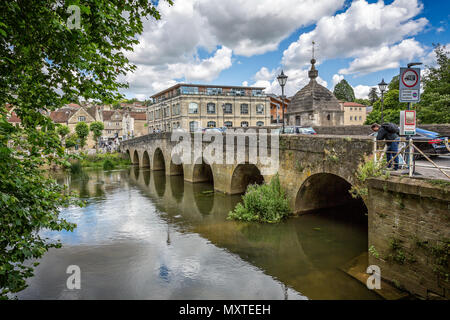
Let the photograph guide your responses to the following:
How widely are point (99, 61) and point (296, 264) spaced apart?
8.04 metres

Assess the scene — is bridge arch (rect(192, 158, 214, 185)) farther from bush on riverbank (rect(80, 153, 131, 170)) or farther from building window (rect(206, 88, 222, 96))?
building window (rect(206, 88, 222, 96))

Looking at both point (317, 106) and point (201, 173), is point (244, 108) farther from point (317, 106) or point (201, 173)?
point (317, 106)

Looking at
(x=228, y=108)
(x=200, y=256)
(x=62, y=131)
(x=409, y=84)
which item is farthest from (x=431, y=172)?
(x=228, y=108)

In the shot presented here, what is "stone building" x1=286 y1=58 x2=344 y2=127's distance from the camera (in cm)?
1897

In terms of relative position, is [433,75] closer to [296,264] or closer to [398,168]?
[398,168]

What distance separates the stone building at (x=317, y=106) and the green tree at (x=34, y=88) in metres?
14.8

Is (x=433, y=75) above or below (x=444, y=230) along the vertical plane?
above

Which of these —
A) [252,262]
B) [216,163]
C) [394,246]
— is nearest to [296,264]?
[252,262]

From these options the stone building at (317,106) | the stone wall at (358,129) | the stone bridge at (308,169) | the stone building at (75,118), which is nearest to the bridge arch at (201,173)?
the stone bridge at (308,169)

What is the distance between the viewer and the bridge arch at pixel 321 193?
12.6 meters

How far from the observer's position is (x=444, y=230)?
6.16 metres

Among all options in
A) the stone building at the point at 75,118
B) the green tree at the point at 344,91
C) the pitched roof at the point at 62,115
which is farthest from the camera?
the green tree at the point at 344,91

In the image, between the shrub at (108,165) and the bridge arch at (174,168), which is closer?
the bridge arch at (174,168)

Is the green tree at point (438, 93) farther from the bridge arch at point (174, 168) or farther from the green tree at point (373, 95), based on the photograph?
the green tree at point (373, 95)
